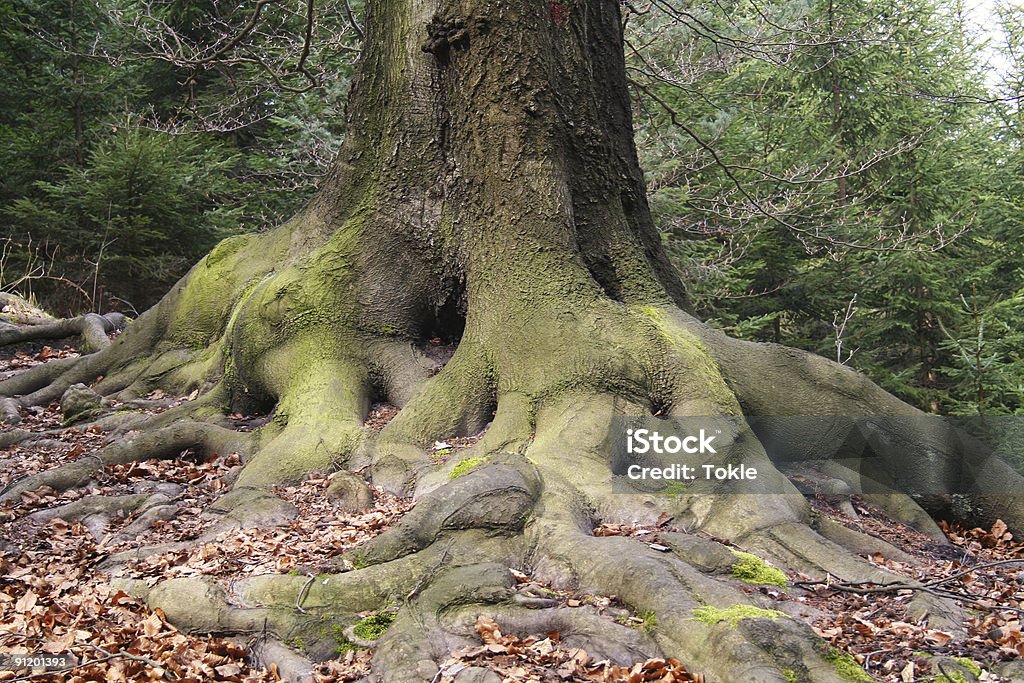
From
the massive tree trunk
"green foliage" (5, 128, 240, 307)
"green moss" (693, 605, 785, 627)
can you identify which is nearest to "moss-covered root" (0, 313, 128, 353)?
the massive tree trunk

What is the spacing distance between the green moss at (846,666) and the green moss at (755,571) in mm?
714

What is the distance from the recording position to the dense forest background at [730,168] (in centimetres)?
1280

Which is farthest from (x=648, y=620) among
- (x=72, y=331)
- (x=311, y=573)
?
(x=72, y=331)

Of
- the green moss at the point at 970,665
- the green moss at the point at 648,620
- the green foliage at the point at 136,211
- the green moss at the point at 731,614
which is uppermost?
the green foliage at the point at 136,211

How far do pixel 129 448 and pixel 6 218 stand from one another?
38.2 feet

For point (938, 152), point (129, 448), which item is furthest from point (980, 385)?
point (129, 448)

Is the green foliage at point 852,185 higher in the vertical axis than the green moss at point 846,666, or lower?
higher

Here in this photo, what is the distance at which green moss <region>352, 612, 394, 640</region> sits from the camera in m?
3.74

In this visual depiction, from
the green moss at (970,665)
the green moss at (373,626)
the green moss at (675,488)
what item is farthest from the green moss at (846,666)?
the green moss at (373,626)

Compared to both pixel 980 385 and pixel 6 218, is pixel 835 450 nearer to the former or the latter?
pixel 980 385

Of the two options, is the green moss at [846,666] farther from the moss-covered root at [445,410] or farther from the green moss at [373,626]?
the moss-covered root at [445,410]

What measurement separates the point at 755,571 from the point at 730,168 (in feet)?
36.2

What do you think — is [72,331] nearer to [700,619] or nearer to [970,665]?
[700,619]

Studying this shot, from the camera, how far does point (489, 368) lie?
6.05 meters
